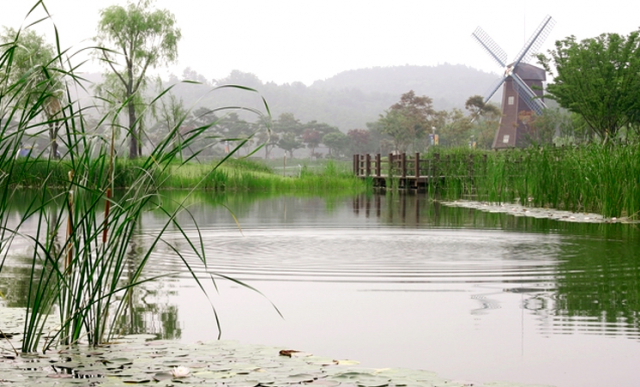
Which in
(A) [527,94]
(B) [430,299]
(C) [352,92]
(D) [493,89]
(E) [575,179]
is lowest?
(B) [430,299]

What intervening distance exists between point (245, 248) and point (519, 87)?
56354 mm

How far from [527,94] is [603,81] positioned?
32582 mm

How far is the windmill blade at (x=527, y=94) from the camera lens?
57.8m

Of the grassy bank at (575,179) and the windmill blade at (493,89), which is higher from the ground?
the windmill blade at (493,89)

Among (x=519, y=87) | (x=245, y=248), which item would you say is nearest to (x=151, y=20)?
(x=519, y=87)

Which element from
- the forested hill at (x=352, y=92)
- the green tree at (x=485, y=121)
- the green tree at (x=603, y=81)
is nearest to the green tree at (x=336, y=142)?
the forested hill at (x=352, y=92)

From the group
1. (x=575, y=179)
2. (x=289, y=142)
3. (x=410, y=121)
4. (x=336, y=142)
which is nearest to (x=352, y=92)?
(x=289, y=142)

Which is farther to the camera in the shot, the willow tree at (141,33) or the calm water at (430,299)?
the willow tree at (141,33)

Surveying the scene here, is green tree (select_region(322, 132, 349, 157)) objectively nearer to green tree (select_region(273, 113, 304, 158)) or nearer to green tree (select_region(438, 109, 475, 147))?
green tree (select_region(273, 113, 304, 158))

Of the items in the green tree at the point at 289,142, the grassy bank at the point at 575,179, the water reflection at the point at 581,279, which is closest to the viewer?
the water reflection at the point at 581,279

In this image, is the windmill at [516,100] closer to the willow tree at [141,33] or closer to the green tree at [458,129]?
the green tree at [458,129]

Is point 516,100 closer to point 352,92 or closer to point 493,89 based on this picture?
point 493,89

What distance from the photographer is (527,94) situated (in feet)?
197

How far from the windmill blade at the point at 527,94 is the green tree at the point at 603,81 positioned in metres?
26.1
